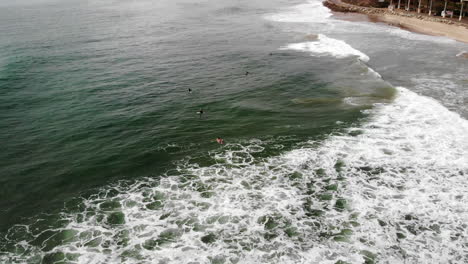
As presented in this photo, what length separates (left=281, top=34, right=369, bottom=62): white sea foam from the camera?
48359mm

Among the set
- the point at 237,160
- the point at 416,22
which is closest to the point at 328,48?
the point at 416,22

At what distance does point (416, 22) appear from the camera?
228 feet

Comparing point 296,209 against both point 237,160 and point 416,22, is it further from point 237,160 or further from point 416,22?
point 416,22

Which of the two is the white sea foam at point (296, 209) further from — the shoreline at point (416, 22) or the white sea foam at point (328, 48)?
the shoreline at point (416, 22)

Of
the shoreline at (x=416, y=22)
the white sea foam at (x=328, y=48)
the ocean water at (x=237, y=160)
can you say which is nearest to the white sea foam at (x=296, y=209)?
the ocean water at (x=237, y=160)

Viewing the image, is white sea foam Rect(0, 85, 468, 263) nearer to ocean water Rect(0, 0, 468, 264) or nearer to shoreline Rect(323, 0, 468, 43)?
ocean water Rect(0, 0, 468, 264)

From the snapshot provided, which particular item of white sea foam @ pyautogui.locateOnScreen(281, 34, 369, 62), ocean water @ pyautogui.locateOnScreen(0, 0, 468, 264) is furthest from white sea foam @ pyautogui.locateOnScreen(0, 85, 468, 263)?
white sea foam @ pyautogui.locateOnScreen(281, 34, 369, 62)

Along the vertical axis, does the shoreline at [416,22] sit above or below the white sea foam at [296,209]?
above

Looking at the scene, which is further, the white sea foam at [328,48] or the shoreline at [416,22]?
the shoreline at [416,22]

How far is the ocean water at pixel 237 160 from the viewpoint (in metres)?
15.9

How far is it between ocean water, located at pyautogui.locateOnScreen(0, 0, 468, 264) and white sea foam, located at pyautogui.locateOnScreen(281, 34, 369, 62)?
1.41 metres

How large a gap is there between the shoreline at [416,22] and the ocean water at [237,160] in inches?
514

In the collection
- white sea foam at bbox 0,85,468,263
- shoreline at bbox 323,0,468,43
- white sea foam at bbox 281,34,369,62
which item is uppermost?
shoreline at bbox 323,0,468,43

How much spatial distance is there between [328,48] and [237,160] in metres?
37.4
